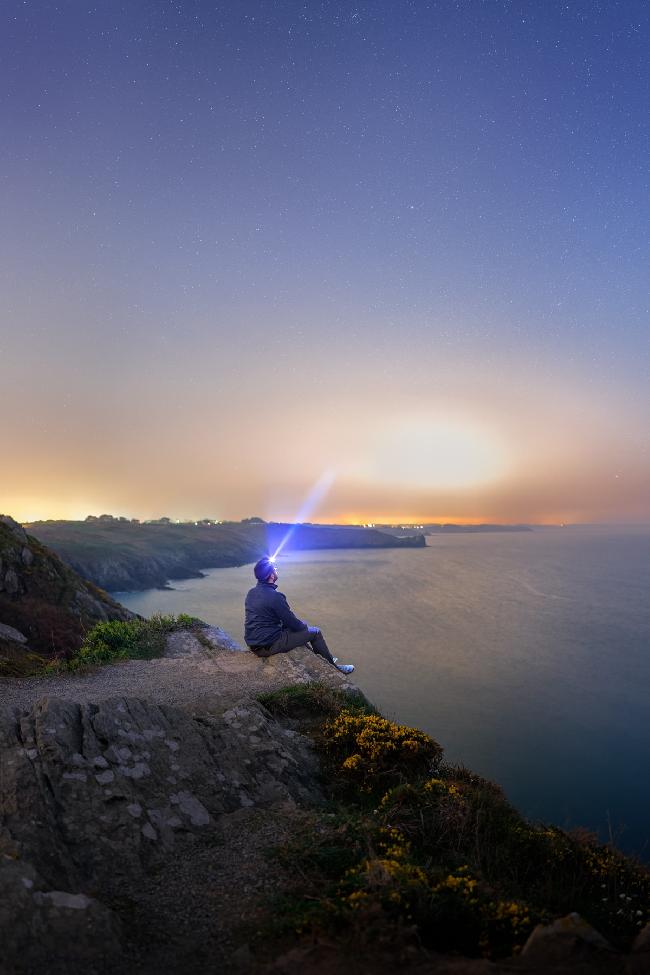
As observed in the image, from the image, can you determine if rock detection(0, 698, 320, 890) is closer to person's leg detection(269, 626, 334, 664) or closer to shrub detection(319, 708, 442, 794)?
shrub detection(319, 708, 442, 794)

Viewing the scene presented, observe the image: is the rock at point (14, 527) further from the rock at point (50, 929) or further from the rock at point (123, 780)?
the rock at point (50, 929)

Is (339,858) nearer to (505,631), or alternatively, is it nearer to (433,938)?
(433,938)

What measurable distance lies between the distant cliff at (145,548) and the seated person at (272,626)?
5212 centimetres

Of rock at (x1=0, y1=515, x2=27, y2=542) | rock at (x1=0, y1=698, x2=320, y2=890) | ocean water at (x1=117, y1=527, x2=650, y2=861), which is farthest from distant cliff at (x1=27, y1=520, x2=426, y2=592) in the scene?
rock at (x1=0, y1=698, x2=320, y2=890)

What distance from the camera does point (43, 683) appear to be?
13578 mm

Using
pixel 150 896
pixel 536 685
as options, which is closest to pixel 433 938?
pixel 150 896

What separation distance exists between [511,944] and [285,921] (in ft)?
6.77

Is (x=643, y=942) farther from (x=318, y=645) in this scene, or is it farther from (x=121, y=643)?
(x=121, y=643)

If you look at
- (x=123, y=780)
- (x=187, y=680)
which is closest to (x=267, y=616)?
(x=187, y=680)

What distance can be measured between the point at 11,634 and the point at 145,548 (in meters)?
94.5

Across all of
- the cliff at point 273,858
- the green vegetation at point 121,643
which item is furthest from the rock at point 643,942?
the green vegetation at point 121,643

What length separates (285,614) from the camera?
49.6 feet

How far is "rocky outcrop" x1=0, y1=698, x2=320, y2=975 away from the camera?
15.3 feet

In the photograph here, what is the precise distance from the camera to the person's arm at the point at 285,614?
49.0 feet
